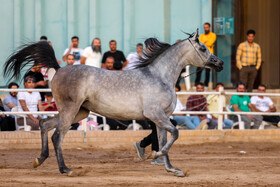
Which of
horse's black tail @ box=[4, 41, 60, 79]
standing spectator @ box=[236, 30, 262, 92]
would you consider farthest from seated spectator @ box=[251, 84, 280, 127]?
horse's black tail @ box=[4, 41, 60, 79]

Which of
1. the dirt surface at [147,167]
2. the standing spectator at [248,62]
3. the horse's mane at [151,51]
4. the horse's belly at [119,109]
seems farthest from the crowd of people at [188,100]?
the horse's belly at [119,109]

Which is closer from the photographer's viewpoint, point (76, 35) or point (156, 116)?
point (156, 116)

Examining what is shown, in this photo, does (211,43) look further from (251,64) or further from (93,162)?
(93,162)

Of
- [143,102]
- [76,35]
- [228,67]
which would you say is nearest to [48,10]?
[76,35]

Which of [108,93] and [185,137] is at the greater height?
[108,93]

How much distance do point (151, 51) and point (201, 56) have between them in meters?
0.73

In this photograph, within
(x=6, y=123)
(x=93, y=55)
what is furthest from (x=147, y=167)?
(x=93, y=55)

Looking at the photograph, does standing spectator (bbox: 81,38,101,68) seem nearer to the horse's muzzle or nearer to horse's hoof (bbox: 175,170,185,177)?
the horse's muzzle

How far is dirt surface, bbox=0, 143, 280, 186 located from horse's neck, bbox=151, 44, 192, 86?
135 cm

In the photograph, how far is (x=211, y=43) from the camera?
16.2 metres

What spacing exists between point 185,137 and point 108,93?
15.1 ft

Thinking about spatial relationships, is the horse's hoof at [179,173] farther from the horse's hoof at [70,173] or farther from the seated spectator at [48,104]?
the seated spectator at [48,104]

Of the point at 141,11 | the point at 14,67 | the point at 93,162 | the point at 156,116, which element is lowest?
the point at 93,162

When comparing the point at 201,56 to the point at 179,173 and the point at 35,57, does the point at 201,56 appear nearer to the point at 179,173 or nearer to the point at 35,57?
the point at 179,173
